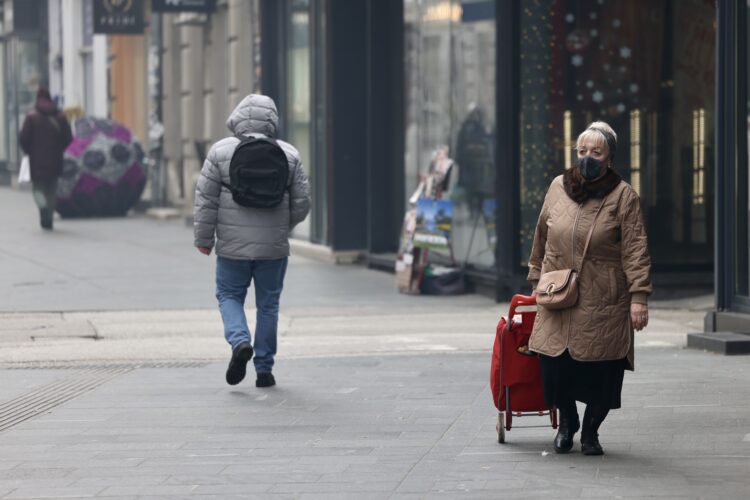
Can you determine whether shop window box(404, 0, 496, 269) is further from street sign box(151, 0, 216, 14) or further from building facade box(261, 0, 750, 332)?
street sign box(151, 0, 216, 14)

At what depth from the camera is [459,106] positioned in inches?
619

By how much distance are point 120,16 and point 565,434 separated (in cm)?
2148

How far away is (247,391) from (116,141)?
17240 millimetres

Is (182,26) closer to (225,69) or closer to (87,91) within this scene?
(225,69)

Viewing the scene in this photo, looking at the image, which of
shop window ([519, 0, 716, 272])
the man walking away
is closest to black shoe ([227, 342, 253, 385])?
the man walking away

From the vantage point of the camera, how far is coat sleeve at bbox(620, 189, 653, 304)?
7.00m

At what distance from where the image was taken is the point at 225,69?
83.3 ft

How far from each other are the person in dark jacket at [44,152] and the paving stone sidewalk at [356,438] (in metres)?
12.7

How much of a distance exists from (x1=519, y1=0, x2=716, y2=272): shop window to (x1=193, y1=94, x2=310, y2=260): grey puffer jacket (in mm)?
5159

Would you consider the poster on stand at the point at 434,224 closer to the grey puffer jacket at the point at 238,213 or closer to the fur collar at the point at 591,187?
the grey puffer jacket at the point at 238,213

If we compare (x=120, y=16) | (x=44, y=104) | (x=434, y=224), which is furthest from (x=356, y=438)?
(x=120, y=16)

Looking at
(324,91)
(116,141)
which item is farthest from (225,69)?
(324,91)

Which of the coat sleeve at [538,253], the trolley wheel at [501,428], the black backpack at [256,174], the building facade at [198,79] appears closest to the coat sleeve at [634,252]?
the coat sleeve at [538,253]

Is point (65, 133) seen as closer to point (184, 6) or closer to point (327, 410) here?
point (184, 6)
